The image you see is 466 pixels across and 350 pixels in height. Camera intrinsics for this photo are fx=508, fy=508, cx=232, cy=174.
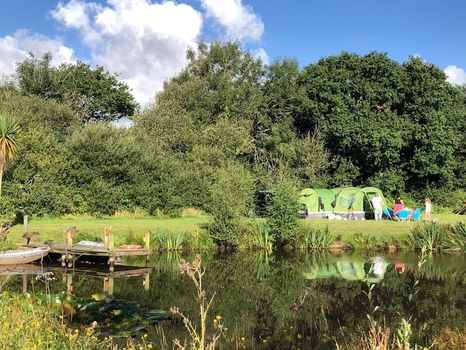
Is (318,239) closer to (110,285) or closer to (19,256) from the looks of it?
(110,285)

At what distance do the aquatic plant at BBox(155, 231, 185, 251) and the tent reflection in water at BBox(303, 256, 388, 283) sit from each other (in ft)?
18.9

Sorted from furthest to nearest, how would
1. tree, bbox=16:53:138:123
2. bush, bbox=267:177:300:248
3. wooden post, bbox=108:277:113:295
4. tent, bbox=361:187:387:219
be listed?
tree, bbox=16:53:138:123 → tent, bbox=361:187:387:219 → bush, bbox=267:177:300:248 → wooden post, bbox=108:277:113:295

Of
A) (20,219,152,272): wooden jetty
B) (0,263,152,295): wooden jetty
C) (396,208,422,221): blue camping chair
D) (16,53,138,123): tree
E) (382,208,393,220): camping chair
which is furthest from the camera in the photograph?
(16,53,138,123): tree

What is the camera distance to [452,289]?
13.7 meters

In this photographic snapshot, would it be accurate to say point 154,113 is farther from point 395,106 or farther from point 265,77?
point 395,106

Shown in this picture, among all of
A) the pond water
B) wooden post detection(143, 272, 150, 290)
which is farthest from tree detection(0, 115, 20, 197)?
wooden post detection(143, 272, 150, 290)

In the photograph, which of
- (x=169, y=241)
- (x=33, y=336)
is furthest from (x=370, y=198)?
(x=33, y=336)

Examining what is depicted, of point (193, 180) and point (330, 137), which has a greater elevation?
point (330, 137)

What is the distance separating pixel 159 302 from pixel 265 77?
3457 cm

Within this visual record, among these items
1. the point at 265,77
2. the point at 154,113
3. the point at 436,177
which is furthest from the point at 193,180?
the point at 436,177

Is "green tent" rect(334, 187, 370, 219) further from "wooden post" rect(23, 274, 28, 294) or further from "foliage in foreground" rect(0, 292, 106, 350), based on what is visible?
"foliage in foreground" rect(0, 292, 106, 350)

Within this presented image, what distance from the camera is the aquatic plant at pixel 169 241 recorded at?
20.6m

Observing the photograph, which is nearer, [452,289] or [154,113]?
[452,289]

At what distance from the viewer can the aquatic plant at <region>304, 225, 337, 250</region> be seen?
21.3m
